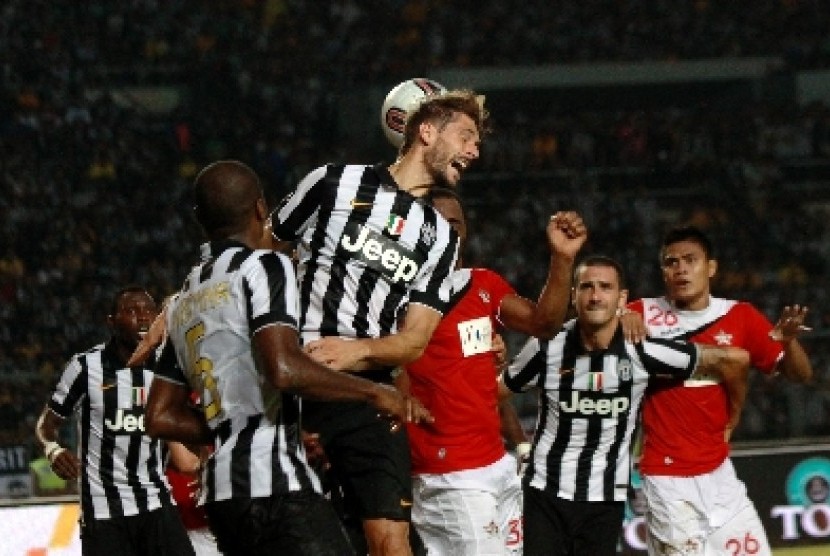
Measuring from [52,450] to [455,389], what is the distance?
2.67 metres

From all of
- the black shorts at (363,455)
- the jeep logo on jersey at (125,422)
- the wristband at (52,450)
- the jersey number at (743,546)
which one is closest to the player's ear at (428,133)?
the black shorts at (363,455)

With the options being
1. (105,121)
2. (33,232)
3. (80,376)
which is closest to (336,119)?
(105,121)

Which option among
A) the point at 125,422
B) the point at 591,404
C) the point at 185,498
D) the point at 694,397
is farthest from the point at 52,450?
the point at 694,397

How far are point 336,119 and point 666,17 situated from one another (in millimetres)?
5818

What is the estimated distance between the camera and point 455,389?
20.9 feet

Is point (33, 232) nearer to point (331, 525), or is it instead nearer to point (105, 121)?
point (105, 121)

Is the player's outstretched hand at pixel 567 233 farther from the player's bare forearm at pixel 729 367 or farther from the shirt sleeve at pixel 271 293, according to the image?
the player's bare forearm at pixel 729 367

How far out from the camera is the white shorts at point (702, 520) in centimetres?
715

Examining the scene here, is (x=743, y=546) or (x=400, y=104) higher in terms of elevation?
(x=400, y=104)

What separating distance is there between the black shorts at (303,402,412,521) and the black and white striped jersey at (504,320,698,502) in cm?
203

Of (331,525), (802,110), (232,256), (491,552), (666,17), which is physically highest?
(666,17)

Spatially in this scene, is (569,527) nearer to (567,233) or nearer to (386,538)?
(567,233)

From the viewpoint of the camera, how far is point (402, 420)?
4.49m

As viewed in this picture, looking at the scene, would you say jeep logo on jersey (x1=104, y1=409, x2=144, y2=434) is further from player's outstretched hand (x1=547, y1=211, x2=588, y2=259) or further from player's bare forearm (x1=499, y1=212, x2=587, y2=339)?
player's outstretched hand (x1=547, y1=211, x2=588, y2=259)
